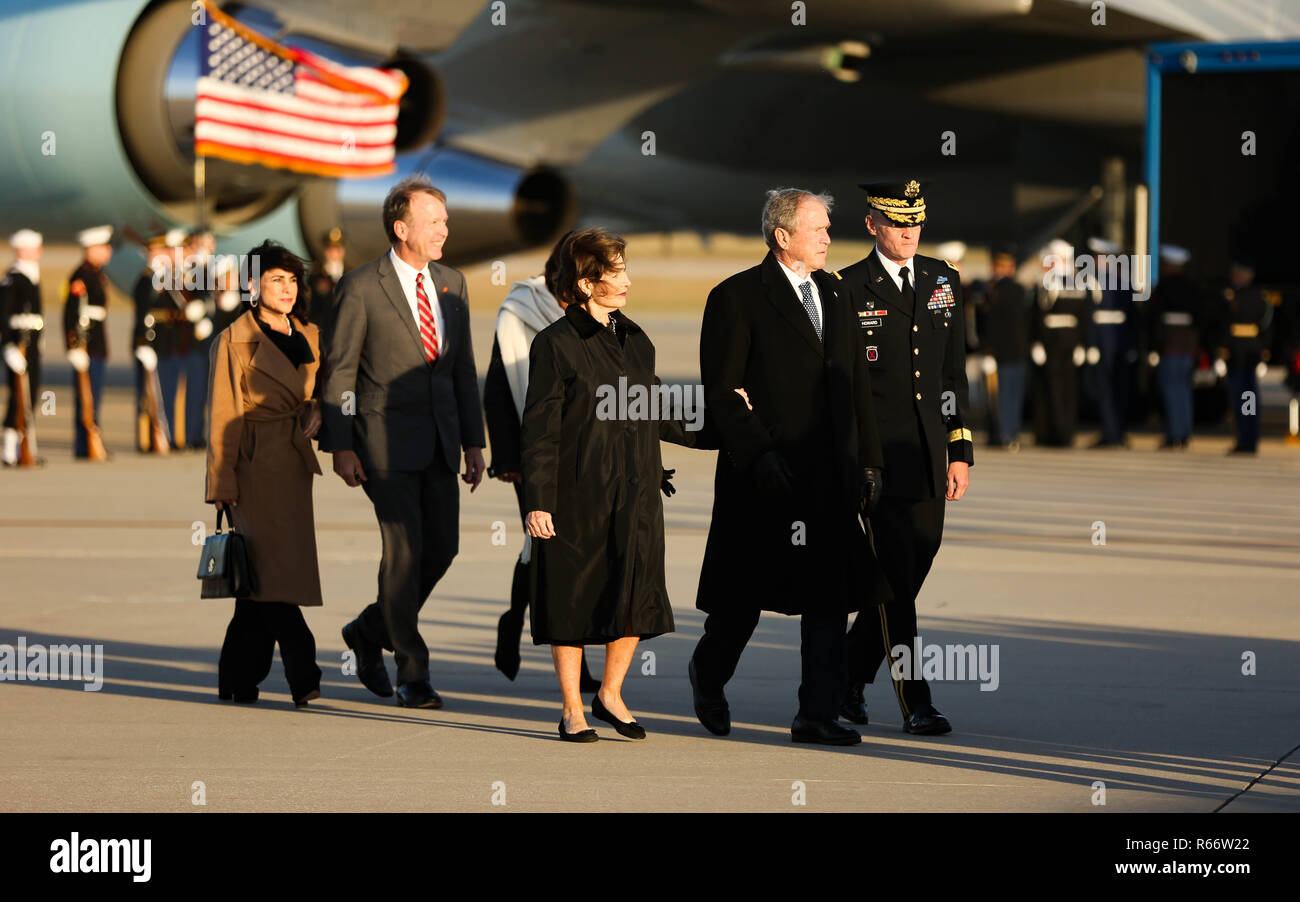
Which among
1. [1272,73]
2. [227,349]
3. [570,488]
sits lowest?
[570,488]

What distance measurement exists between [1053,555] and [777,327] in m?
4.25

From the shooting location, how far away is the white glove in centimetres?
1363

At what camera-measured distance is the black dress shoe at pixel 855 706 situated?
5926 millimetres

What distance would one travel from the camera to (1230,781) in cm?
497

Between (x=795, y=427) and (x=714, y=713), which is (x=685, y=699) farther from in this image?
(x=795, y=427)

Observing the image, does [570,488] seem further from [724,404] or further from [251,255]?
[251,255]

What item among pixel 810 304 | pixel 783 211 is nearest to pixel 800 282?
pixel 810 304

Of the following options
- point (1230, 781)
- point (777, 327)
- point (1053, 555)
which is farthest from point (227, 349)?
point (1053, 555)

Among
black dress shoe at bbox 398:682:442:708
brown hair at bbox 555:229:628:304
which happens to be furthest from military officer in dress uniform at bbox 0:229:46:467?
brown hair at bbox 555:229:628:304

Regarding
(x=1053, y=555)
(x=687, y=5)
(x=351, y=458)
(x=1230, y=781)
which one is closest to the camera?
(x=1230, y=781)

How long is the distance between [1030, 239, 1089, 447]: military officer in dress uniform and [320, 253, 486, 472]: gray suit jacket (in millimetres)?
9922

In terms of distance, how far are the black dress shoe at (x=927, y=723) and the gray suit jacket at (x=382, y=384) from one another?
166cm

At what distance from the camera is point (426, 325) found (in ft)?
20.6

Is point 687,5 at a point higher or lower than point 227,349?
higher
